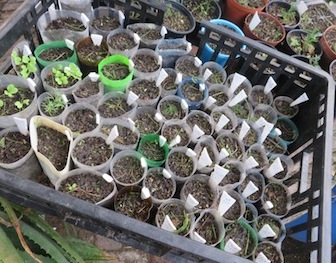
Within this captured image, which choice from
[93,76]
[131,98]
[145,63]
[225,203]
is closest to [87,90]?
[93,76]

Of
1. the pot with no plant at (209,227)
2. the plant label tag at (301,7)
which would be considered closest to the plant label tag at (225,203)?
the pot with no plant at (209,227)

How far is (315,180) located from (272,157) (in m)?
0.28

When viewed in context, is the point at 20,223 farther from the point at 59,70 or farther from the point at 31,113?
the point at 59,70

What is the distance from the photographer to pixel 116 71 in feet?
5.34

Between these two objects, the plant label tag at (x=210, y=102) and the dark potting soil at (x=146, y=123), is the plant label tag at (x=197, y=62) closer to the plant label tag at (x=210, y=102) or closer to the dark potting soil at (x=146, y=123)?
the plant label tag at (x=210, y=102)

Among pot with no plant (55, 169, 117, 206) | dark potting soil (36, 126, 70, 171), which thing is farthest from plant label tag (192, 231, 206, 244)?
dark potting soil (36, 126, 70, 171)

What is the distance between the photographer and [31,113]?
1470 mm

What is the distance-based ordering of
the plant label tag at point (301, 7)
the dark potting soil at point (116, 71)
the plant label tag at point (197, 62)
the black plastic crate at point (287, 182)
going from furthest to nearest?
1. the plant label tag at point (301, 7)
2. the plant label tag at point (197, 62)
3. the dark potting soil at point (116, 71)
4. the black plastic crate at point (287, 182)

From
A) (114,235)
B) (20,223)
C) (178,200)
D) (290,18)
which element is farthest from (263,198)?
(290,18)

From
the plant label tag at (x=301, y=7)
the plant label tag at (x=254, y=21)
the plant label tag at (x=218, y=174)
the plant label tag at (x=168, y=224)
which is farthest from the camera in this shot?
the plant label tag at (x=301, y=7)

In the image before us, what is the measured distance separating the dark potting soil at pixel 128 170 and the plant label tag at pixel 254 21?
103 centimetres

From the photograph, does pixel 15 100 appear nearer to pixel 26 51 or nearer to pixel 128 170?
pixel 26 51

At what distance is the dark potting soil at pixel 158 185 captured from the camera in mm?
1456

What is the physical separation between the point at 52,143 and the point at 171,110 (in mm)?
542
